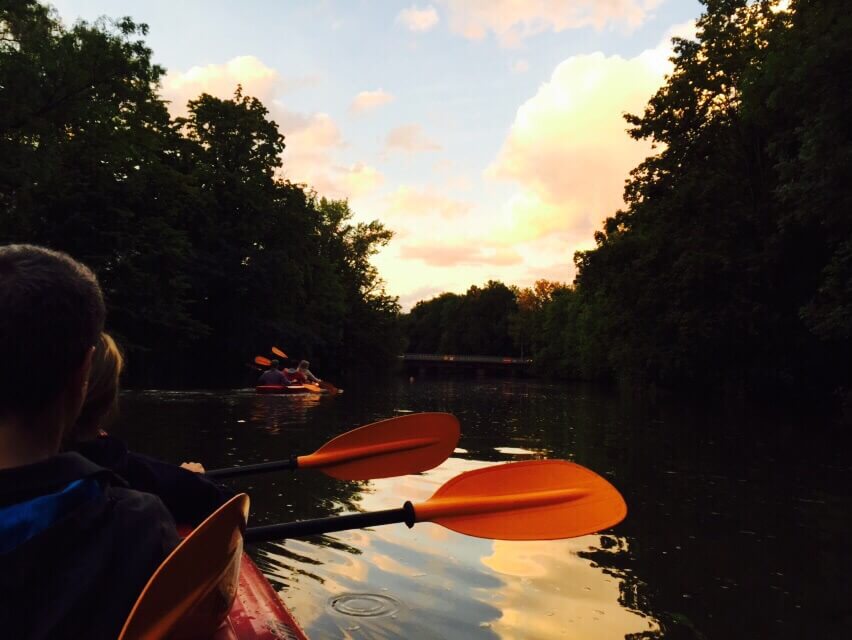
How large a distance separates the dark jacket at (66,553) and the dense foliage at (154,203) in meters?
18.4

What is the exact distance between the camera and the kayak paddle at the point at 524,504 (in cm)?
326

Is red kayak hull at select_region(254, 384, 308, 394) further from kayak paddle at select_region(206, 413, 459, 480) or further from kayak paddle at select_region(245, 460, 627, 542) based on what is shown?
kayak paddle at select_region(245, 460, 627, 542)

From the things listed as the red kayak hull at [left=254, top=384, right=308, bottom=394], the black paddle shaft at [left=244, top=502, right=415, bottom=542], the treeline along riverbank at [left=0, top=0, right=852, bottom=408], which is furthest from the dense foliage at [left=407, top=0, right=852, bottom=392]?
the black paddle shaft at [left=244, top=502, right=415, bottom=542]

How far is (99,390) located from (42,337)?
2.97 feet

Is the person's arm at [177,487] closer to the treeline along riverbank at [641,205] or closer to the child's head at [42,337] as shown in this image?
the child's head at [42,337]

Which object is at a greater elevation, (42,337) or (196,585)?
(42,337)

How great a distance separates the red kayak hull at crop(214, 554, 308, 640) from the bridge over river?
62.8 m

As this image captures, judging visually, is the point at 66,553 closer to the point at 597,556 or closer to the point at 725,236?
the point at 597,556

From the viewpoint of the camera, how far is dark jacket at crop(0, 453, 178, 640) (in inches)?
49.0

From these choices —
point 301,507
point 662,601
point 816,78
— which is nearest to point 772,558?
point 662,601

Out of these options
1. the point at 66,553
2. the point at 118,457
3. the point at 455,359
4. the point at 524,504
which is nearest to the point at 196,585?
the point at 66,553

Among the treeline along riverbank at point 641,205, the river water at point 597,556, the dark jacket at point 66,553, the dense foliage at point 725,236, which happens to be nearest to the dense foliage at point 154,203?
the treeline along riverbank at point 641,205

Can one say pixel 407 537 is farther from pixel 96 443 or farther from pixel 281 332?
pixel 281 332

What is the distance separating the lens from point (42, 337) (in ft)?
4.30
